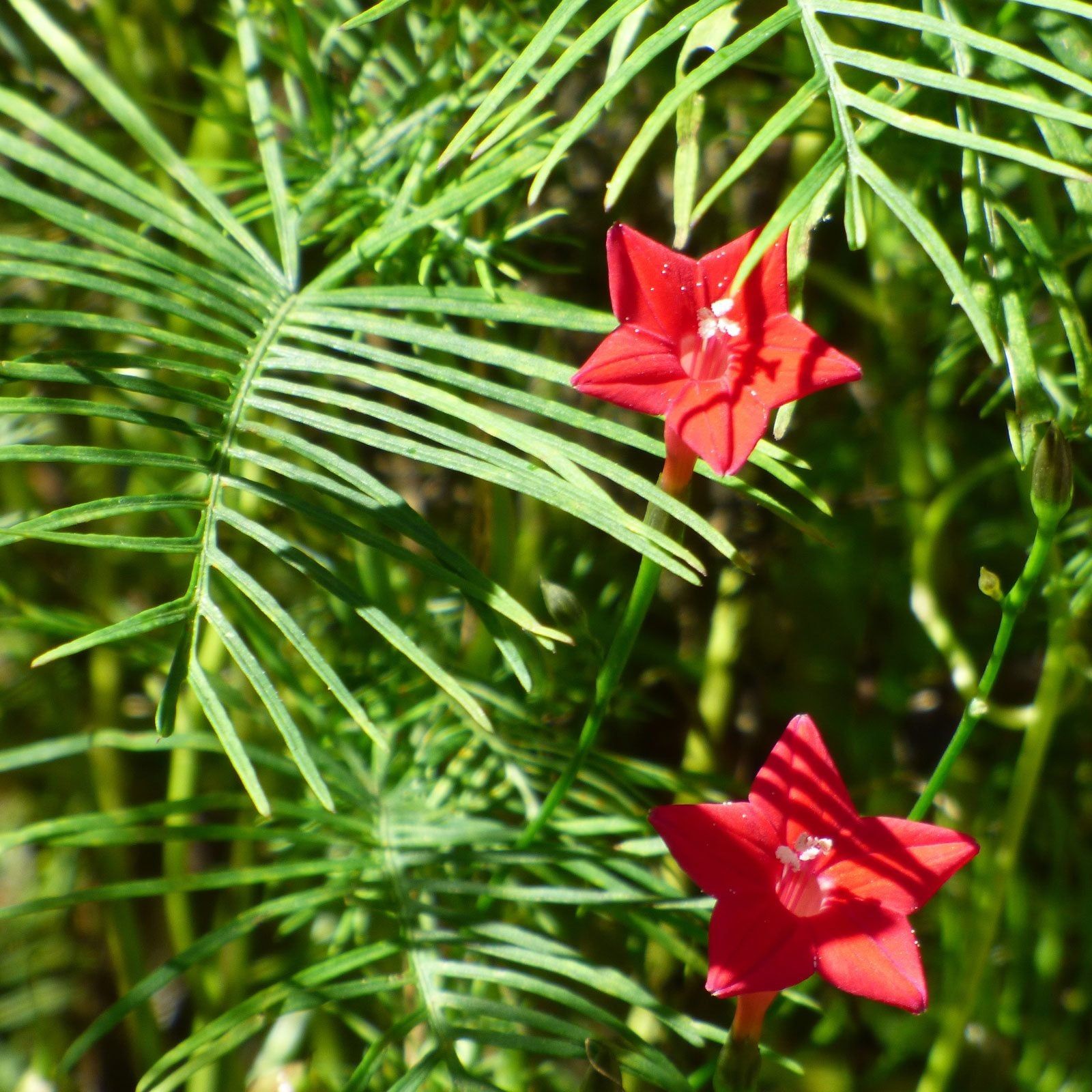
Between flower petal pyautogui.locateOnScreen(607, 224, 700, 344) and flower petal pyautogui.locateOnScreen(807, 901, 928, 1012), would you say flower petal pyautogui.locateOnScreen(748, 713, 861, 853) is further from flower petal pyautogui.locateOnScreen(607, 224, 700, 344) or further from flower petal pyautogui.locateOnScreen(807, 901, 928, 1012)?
flower petal pyautogui.locateOnScreen(607, 224, 700, 344)

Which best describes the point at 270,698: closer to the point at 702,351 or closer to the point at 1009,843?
the point at 702,351

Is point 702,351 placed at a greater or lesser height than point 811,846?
greater

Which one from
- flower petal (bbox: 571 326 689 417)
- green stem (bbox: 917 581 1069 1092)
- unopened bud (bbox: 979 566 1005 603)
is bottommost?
green stem (bbox: 917 581 1069 1092)

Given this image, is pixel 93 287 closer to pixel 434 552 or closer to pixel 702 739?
pixel 434 552

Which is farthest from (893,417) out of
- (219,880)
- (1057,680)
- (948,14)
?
(219,880)

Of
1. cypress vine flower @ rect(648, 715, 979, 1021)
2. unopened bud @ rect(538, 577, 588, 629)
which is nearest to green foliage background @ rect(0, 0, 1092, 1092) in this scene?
unopened bud @ rect(538, 577, 588, 629)

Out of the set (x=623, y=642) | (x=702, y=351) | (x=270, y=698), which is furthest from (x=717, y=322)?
(x=270, y=698)
